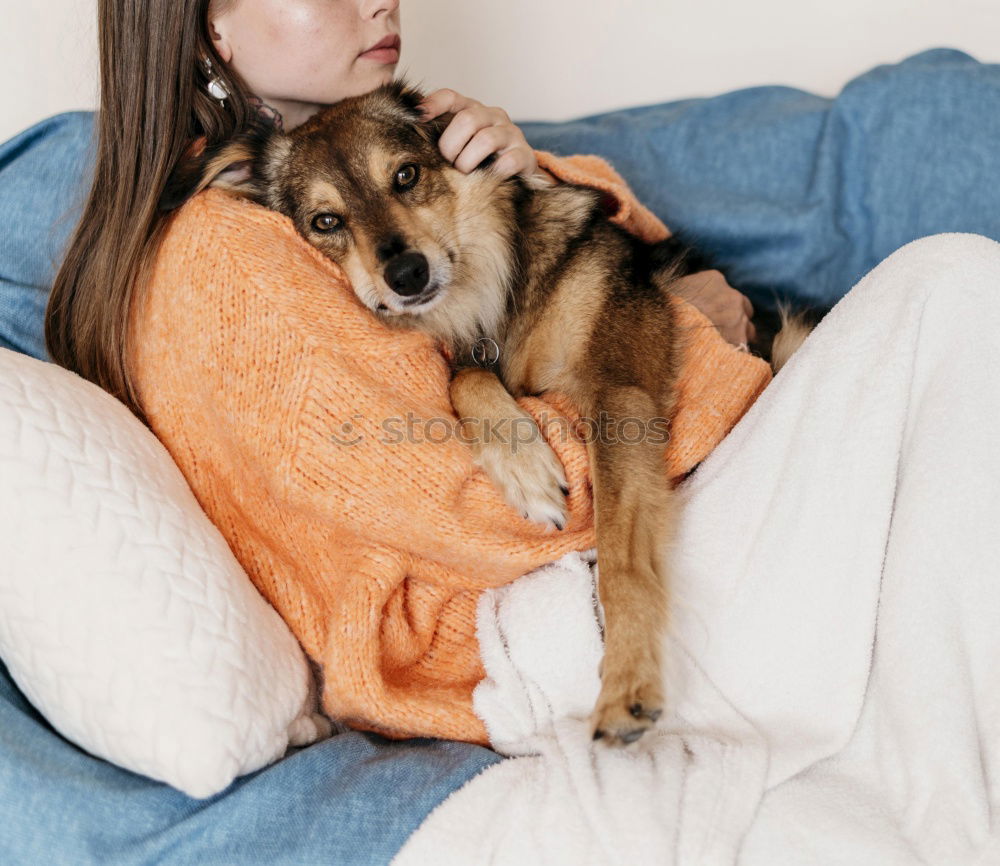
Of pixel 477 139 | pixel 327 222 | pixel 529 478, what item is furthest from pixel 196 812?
pixel 477 139

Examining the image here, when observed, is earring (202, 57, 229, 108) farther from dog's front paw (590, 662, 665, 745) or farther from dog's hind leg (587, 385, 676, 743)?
dog's front paw (590, 662, 665, 745)

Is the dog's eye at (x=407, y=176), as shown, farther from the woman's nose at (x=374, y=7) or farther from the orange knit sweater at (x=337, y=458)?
the woman's nose at (x=374, y=7)

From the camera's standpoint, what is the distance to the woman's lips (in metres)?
1.96

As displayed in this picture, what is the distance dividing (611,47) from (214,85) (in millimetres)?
1545

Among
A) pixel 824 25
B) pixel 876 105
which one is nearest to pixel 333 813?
pixel 876 105

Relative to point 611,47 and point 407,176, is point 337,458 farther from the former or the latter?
point 611,47

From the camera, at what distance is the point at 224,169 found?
178 centimetres

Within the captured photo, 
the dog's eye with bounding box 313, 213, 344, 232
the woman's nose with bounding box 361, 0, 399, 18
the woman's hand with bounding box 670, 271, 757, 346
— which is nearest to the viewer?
the dog's eye with bounding box 313, 213, 344, 232

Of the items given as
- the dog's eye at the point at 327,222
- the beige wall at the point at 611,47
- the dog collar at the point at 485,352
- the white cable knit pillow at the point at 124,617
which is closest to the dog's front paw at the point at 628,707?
the white cable knit pillow at the point at 124,617

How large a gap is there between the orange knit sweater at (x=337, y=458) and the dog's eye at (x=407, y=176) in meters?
0.26

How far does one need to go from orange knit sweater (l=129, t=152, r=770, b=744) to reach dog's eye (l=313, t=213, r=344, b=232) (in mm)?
146

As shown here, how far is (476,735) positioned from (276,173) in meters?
1.21

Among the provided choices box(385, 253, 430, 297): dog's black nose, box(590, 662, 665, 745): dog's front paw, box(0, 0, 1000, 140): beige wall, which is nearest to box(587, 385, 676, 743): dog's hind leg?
box(590, 662, 665, 745): dog's front paw

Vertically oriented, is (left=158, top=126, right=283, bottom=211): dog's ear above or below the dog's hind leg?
above
